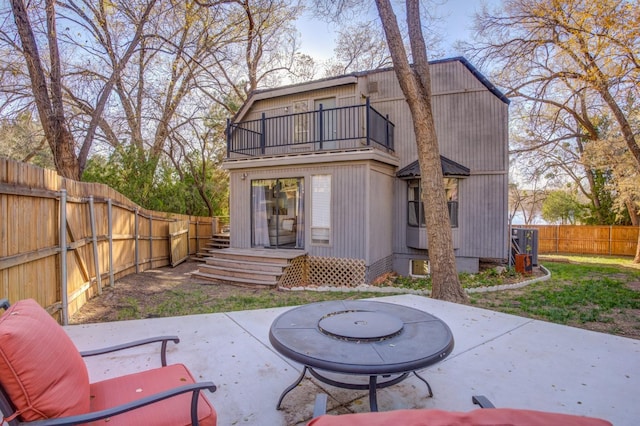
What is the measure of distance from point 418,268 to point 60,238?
9000 mm

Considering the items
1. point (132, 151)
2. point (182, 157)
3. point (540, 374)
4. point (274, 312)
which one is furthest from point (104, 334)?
point (182, 157)

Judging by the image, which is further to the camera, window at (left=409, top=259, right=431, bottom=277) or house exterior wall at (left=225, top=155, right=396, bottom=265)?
window at (left=409, top=259, right=431, bottom=277)

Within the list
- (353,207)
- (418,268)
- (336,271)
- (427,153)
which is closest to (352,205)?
(353,207)

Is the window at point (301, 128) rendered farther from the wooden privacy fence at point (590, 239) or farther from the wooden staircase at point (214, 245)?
the wooden privacy fence at point (590, 239)

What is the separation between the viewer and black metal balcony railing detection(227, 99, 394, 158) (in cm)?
1028

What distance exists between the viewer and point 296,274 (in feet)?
29.7

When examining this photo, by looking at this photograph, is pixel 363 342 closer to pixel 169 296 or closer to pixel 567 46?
pixel 169 296

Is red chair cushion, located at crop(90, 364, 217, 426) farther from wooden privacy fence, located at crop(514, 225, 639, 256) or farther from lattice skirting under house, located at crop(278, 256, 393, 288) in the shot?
wooden privacy fence, located at crop(514, 225, 639, 256)

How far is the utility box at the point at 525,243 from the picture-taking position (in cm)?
1127

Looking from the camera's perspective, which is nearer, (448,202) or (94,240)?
(94,240)

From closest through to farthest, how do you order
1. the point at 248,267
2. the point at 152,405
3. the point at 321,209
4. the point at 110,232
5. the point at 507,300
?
the point at 152,405 < the point at 507,300 < the point at 110,232 < the point at 248,267 < the point at 321,209

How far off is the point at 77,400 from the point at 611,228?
22.3 meters

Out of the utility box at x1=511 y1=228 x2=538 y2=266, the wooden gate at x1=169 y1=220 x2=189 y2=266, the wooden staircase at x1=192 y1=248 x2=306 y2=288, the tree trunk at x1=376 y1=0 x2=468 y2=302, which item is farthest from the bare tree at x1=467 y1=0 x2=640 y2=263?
the wooden gate at x1=169 y1=220 x2=189 y2=266

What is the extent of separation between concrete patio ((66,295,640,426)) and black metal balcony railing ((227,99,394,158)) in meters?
6.67
